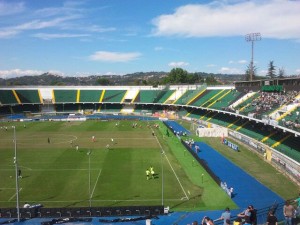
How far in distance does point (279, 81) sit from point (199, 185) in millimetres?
42693

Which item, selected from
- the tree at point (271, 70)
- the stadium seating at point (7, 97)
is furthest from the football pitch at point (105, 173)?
the tree at point (271, 70)

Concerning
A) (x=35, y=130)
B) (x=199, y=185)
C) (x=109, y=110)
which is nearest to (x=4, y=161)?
(x=199, y=185)

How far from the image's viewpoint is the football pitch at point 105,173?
100 feet

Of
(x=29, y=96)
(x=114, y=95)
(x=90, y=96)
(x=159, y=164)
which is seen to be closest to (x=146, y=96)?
(x=114, y=95)

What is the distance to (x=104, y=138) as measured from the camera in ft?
207

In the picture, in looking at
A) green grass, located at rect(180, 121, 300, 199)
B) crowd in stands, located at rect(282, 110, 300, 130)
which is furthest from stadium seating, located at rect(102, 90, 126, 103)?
crowd in stands, located at rect(282, 110, 300, 130)

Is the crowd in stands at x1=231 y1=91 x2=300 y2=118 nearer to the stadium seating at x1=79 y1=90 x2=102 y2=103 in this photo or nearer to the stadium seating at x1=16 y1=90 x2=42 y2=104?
the stadium seating at x1=79 y1=90 x2=102 y2=103

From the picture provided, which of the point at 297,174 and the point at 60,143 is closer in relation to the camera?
the point at 297,174

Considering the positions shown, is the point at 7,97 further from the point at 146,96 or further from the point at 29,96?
the point at 146,96

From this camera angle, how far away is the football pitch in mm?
30516

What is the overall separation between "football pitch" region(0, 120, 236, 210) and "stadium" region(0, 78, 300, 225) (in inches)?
3.6

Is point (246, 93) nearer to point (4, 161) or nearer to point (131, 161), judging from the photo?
point (131, 161)

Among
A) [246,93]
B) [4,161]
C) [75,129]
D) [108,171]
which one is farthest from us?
[246,93]

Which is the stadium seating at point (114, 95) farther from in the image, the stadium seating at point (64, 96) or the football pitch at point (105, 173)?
the football pitch at point (105, 173)
